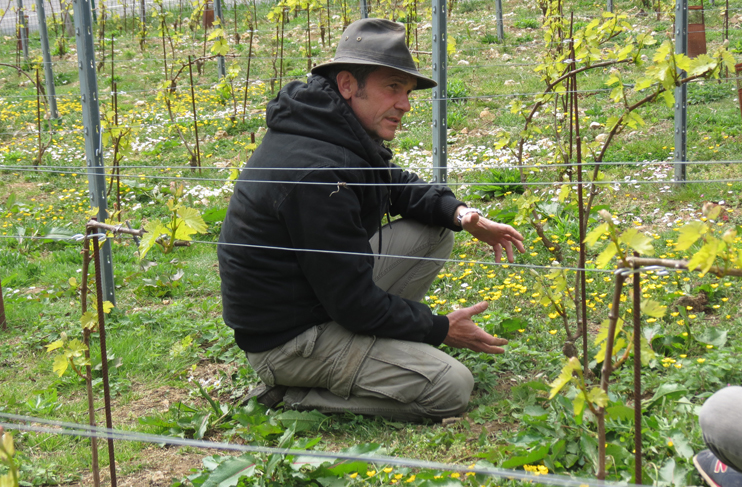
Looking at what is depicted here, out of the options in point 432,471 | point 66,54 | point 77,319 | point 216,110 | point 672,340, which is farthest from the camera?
point 66,54

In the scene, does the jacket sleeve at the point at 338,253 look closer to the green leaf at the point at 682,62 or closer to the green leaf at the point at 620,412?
the green leaf at the point at 620,412

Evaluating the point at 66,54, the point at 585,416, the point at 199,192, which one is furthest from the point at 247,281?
the point at 66,54

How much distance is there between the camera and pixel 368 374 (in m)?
2.47

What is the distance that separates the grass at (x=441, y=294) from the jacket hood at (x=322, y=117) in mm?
414

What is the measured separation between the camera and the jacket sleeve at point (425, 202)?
2.92 meters

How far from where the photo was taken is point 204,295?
156 inches

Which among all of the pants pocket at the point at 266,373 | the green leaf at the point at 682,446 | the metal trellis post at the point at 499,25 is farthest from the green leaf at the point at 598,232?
the metal trellis post at the point at 499,25

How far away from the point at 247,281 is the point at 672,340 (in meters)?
1.65

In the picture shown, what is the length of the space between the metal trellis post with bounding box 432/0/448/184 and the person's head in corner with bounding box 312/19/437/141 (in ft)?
3.92

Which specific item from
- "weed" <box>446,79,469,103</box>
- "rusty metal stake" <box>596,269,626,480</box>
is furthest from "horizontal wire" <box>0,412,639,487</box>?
"weed" <box>446,79,469,103</box>

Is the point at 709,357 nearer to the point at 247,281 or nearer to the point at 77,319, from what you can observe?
the point at 247,281

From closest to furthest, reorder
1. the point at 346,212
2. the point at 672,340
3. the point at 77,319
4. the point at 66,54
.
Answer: the point at 346,212, the point at 672,340, the point at 77,319, the point at 66,54

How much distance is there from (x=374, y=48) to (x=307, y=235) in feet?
2.37

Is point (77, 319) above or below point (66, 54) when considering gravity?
below
